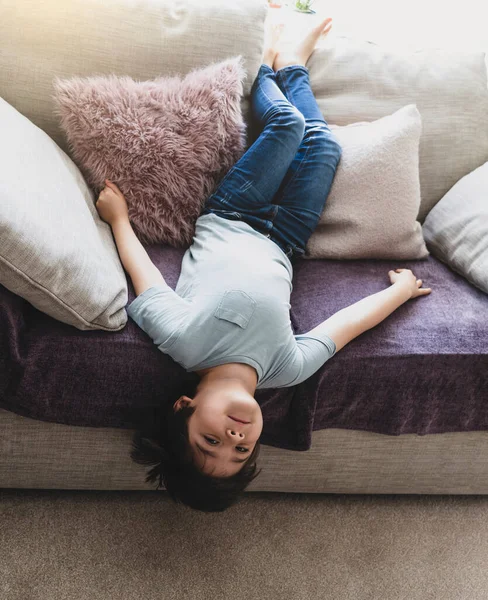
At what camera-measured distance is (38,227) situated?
108 cm

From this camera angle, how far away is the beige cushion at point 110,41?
1.55 m

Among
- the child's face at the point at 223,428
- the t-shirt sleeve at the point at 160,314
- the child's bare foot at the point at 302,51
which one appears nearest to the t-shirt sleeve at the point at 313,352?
the child's face at the point at 223,428

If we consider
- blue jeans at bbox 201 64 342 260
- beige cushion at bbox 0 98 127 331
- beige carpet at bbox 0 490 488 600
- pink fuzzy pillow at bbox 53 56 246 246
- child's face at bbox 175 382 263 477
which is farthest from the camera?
blue jeans at bbox 201 64 342 260

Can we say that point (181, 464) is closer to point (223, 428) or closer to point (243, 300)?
point (223, 428)

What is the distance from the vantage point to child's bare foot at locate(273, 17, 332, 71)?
5.85ft

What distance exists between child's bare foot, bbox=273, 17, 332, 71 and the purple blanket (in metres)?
A: 0.65

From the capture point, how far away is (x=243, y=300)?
1304 millimetres

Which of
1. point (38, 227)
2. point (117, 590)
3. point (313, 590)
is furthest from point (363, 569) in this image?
point (38, 227)

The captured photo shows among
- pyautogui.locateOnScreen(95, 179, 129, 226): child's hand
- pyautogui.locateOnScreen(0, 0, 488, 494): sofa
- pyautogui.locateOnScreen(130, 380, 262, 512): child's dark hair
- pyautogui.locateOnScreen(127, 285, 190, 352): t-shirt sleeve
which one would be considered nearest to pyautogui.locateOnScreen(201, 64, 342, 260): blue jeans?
pyautogui.locateOnScreen(0, 0, 488, 494): sofa

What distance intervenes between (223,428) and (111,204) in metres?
0.65

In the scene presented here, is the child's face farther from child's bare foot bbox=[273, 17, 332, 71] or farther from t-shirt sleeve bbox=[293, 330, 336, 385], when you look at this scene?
child's bare foot bbox=[273, 17, 332, 71]

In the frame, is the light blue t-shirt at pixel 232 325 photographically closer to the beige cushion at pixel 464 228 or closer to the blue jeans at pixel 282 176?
the blue jeans at pixel 282 176

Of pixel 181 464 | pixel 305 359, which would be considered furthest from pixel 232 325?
pixel 181 464

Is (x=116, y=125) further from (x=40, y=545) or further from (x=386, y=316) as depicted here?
(x=40, y=545)
